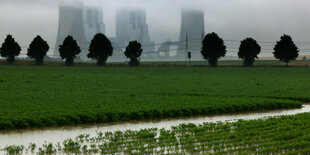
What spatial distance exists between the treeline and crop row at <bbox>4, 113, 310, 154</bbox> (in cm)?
10552

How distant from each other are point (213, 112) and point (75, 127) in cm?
1270

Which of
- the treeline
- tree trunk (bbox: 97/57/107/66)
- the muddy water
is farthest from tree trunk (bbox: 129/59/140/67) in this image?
the muddy water

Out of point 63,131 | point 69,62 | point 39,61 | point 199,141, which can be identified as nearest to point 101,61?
point 69,62

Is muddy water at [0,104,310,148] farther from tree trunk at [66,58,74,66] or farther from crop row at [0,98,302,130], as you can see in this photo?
tree trunk at [66,58,74,66]

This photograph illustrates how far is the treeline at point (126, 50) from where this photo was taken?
127312mm

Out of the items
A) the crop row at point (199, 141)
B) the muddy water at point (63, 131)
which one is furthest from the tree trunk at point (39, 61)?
the crop row at point (199, 141)

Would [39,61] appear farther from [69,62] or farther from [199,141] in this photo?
[199,141]

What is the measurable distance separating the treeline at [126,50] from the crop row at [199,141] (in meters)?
106

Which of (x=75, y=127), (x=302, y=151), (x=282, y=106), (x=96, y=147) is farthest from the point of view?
(x=282, y=106)

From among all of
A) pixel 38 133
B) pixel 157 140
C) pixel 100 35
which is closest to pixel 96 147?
pixel 157 140

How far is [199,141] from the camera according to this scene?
20.7 m

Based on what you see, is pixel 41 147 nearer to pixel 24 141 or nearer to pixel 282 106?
pixel 24 141

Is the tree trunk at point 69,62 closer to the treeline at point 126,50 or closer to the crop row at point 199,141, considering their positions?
the treeline at point 126,50

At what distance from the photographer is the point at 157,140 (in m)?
21.4
